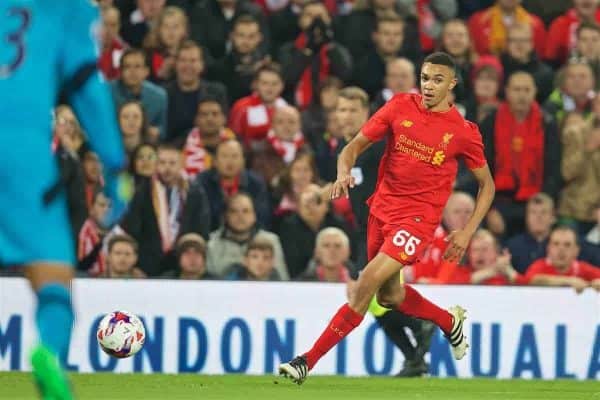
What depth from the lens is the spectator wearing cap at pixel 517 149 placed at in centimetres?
1694

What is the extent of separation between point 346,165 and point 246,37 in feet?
20.6

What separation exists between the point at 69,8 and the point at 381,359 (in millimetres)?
7147

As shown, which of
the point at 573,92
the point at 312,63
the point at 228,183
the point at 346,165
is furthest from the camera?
the point at 312,63

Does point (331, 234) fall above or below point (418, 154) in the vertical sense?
below

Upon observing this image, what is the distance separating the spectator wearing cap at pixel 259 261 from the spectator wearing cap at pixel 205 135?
154cm

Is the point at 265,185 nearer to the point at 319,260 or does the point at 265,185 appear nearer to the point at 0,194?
the point at 319,260

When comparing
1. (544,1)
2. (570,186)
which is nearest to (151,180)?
(570,186)

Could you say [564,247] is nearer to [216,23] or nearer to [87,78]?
[216,23]

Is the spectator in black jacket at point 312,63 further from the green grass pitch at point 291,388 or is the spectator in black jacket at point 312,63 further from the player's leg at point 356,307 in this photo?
the player's leg at point 356,307

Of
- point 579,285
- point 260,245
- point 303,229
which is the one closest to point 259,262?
point 260,245

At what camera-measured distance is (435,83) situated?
11.9m

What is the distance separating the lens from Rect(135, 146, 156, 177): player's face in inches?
628

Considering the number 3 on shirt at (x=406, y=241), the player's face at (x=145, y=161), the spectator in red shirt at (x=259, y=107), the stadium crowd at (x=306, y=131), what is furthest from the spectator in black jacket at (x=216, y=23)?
the number 3 on shirt at (x=406, y=241)

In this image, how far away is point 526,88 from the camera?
55.4 ft
